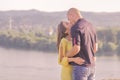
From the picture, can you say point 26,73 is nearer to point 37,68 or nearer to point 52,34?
point 37,68

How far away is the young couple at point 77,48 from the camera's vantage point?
4164 millimetres

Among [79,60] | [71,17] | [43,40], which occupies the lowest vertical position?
[43,40]

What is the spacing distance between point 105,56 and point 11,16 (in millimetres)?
5604

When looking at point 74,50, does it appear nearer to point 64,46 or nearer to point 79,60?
point 79,60

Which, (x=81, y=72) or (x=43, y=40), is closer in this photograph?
(x=81, y=72)

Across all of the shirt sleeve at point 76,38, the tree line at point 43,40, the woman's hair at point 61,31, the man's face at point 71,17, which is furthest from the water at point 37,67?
the shirt sleeve at point 76,38

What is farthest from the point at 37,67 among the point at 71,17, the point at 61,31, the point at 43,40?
the point at 71,17

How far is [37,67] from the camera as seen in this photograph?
635 inches

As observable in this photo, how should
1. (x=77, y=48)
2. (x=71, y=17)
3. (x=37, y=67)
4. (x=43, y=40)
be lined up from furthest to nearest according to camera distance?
(x=43, y=40) < (x=37, y=67) < (x=71, y=17) < (x=77, y=48)

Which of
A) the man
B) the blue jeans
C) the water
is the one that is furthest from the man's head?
the water

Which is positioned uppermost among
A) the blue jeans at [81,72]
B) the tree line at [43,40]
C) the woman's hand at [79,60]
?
the woman's hand at [79,60]

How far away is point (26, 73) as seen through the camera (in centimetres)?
1420

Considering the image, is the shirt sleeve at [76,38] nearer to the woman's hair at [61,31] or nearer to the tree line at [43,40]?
the woman's hair at [61,31]

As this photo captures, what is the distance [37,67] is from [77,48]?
475 inches
